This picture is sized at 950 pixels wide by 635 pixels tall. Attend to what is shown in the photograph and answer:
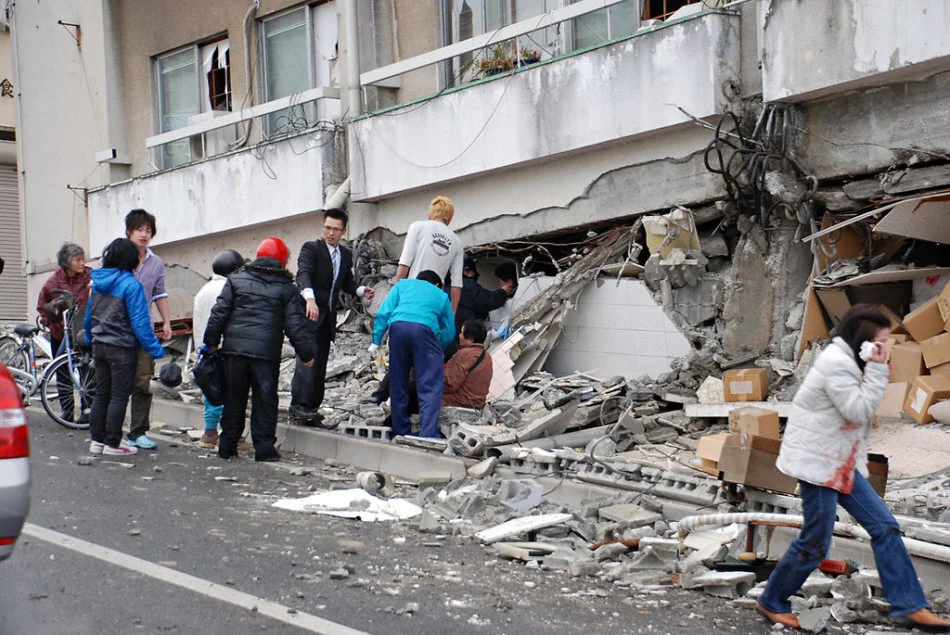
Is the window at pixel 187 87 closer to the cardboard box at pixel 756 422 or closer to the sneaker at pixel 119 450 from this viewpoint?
the sneaker at pixel 119 450

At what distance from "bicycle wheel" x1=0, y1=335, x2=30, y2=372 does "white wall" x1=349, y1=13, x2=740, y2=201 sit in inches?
177

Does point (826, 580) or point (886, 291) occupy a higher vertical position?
point (886, 291)

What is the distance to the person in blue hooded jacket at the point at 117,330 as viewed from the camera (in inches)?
379

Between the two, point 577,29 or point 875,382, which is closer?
point 875,382

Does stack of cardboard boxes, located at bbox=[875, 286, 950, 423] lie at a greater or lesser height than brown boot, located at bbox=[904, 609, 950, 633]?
greater

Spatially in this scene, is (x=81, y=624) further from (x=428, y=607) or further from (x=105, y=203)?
(x=105, y=203)

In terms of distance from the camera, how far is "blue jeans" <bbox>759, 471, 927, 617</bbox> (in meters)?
5.47

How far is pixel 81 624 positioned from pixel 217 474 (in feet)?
13.5

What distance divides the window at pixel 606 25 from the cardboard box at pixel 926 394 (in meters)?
4.91

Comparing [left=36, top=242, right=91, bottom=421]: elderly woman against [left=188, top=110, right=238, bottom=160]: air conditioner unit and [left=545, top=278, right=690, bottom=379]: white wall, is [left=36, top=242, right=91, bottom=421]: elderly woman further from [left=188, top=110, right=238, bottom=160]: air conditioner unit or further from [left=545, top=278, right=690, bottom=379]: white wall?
[left=188, top=110, right=238, bottom=160]: air conditioner unit

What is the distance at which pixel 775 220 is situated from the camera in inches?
439

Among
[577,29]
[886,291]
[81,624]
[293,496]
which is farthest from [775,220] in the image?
[81,624]

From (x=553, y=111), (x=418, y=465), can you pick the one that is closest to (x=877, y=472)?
(x=418, y=465)

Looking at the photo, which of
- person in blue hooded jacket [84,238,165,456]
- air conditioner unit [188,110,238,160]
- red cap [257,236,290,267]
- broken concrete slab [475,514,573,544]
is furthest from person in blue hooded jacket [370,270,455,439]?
air conditioner unit [188,110,238,160]
